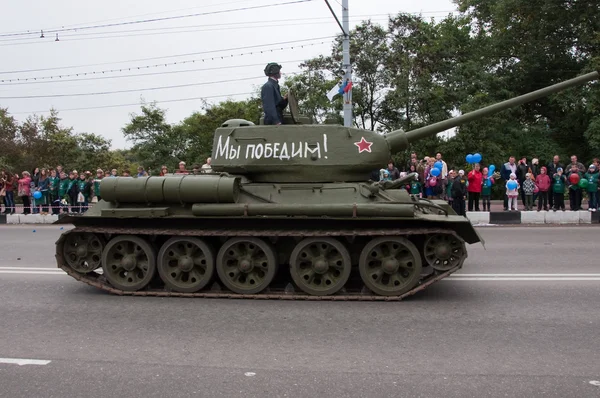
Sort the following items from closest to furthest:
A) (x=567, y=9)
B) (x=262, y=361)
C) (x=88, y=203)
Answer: (x=262, y=361) < (x=88, y=203) < (x=567, y=9)

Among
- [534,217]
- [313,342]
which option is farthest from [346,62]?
[313,342]

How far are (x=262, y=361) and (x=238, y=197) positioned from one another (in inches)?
122

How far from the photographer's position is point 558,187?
17.3 meters

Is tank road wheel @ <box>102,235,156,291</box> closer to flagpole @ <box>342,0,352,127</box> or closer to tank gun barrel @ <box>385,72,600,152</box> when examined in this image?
tank gun barrel @ <box>385,72,600,152</box>

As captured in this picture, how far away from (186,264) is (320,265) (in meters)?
1.89

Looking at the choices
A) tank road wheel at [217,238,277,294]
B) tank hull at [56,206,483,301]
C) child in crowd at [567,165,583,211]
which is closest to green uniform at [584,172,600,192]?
child in crowd at [567,165,583,211]

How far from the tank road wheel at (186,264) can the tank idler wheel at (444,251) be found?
298 centimetres

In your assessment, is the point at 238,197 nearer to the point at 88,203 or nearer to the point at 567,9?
the point at 88,203

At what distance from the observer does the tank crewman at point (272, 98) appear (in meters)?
9.04

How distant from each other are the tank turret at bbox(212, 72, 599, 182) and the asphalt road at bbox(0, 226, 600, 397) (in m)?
1.96

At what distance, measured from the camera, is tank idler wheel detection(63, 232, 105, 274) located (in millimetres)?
8359

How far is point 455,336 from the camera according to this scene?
19.9 ft

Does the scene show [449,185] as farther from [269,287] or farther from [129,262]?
[129,262]

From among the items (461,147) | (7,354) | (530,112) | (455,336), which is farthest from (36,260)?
(530,112)
